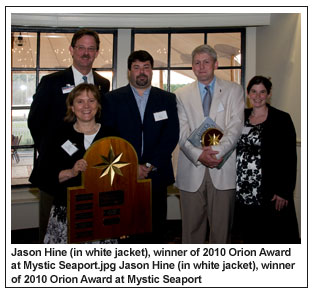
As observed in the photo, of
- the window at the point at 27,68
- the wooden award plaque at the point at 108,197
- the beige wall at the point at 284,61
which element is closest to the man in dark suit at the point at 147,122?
the wooden award plaque at the point at 108,197

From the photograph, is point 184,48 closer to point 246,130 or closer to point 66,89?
point 246,130

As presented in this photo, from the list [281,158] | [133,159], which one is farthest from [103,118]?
[281,158]

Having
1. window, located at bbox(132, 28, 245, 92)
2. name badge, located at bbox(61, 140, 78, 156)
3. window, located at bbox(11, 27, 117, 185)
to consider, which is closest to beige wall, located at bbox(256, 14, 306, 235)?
window, located at bbox(132, 28, 245, 92)

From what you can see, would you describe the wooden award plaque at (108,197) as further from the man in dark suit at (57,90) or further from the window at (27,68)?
the window at (27,68)

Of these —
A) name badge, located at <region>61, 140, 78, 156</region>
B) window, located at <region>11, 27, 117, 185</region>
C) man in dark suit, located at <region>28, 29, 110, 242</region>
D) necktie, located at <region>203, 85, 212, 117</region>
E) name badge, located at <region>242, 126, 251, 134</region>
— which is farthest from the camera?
window, located at <region>11, 27, 117, 185</region>

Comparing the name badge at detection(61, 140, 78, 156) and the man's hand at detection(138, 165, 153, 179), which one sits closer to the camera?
the name badge at detection(61, 140, 78, 156)

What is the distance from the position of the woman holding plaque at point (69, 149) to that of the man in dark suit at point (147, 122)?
376 mm

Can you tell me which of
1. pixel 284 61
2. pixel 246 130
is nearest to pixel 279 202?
pixel 246 130

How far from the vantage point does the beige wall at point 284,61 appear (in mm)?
3674

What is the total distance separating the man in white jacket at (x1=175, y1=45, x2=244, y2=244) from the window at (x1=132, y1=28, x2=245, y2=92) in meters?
1.97

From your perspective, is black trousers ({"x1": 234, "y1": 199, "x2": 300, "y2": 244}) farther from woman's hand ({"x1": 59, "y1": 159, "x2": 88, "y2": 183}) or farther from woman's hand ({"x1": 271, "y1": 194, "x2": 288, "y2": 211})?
woman's hand ({"x1": 59, "y1": 159, "x2": 88, "y2": 183})

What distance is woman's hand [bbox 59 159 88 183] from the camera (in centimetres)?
204

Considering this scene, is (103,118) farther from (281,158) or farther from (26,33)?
(26,33)

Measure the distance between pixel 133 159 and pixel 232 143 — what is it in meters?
0.90
